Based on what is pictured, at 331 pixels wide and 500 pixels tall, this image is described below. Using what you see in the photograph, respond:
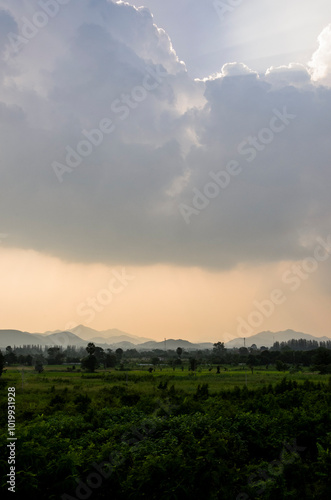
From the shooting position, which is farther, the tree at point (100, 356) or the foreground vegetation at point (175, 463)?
the tree at point (100, 356)

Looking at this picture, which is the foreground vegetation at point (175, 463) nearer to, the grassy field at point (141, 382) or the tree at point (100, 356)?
the grassy field at point (141, 382)

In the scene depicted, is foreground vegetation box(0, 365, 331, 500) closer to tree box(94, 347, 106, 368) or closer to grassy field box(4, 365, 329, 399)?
grassy field box(4, 365, 329, 399)

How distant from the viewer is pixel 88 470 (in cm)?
959

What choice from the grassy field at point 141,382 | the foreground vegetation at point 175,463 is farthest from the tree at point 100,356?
the foreground vegetation at point 175,463

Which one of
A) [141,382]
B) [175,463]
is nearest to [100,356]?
[141,382]

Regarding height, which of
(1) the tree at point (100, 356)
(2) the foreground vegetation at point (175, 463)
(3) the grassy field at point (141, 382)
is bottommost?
(1) the tree at point (100, 356)

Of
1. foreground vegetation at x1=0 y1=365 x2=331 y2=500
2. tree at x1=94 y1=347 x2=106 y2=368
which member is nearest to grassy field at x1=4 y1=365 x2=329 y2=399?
foreground vegetation at x1=0 y1=365 x2=331 y2=500

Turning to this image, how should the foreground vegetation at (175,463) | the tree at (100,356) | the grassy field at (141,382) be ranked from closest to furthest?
the foreground vegetation at (175,463) → the grassy field at (141,382) → the tree at (100,356)

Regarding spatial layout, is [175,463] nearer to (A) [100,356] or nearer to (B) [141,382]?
(B) [141,382]

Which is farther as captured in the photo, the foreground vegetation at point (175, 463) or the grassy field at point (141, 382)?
the grassy field at point (141, 382)

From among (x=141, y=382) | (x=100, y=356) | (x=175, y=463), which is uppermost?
(x=175, y=463)

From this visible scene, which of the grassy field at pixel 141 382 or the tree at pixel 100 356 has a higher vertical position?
the grassy field at pixel 141 382

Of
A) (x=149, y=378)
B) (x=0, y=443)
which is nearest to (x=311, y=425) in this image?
(x=0, y=443)

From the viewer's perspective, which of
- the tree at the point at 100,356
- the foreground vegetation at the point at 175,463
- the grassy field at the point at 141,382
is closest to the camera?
the foreground vegetation at the point at 175,463
